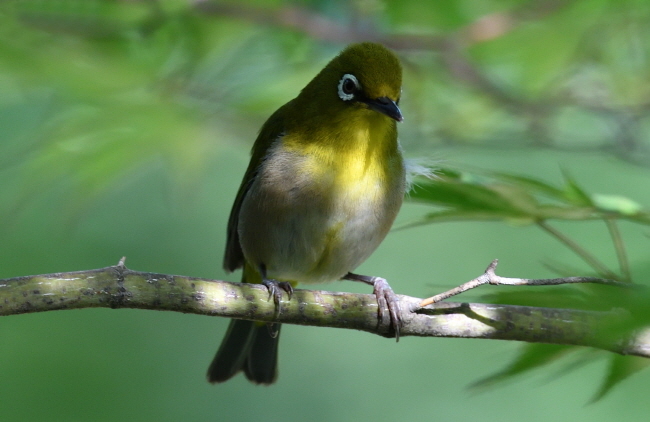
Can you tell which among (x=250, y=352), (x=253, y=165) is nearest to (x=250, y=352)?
(x=250, y=352)

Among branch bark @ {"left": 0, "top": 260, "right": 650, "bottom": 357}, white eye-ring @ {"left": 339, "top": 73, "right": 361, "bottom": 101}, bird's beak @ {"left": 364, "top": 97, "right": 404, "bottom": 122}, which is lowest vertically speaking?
branch bark @ {"left": 0, "top": 260, "right": 650, "bottom": 357}

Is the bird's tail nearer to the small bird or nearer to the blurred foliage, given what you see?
the small bird

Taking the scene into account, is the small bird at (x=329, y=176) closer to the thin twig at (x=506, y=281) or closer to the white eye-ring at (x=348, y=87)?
the white eye-ring at (x=348, y=87)

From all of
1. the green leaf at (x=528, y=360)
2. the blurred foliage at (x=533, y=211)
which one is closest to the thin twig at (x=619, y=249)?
the blurred foliage at (x=533, y=211)

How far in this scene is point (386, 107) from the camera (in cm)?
365

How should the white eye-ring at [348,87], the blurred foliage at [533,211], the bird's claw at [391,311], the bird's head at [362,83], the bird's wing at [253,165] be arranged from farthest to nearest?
the bird's wing at [253,165], the white eye-ring at [348,87], the bird's head at [362,83], the bird's claw at [391,311], the blurred foliage at [533,211]

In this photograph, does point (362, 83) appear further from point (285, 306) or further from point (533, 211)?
point (533, 211)

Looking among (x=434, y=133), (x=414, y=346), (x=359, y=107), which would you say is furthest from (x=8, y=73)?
(x=414, y=346)

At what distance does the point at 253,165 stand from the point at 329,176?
71cm

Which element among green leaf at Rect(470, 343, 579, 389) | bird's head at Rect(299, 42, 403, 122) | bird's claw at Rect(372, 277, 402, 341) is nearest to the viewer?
green leaf at Rect(470, 343, 579, 389)

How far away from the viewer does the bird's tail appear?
479cm

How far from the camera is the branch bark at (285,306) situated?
2430 mm

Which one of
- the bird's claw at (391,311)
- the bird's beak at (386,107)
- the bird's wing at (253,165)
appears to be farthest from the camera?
the bird's wing at (253,165)

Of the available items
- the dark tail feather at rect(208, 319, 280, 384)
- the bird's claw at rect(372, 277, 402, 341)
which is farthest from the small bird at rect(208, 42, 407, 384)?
the bird's claw at rect(372, 277, 402, 341)
